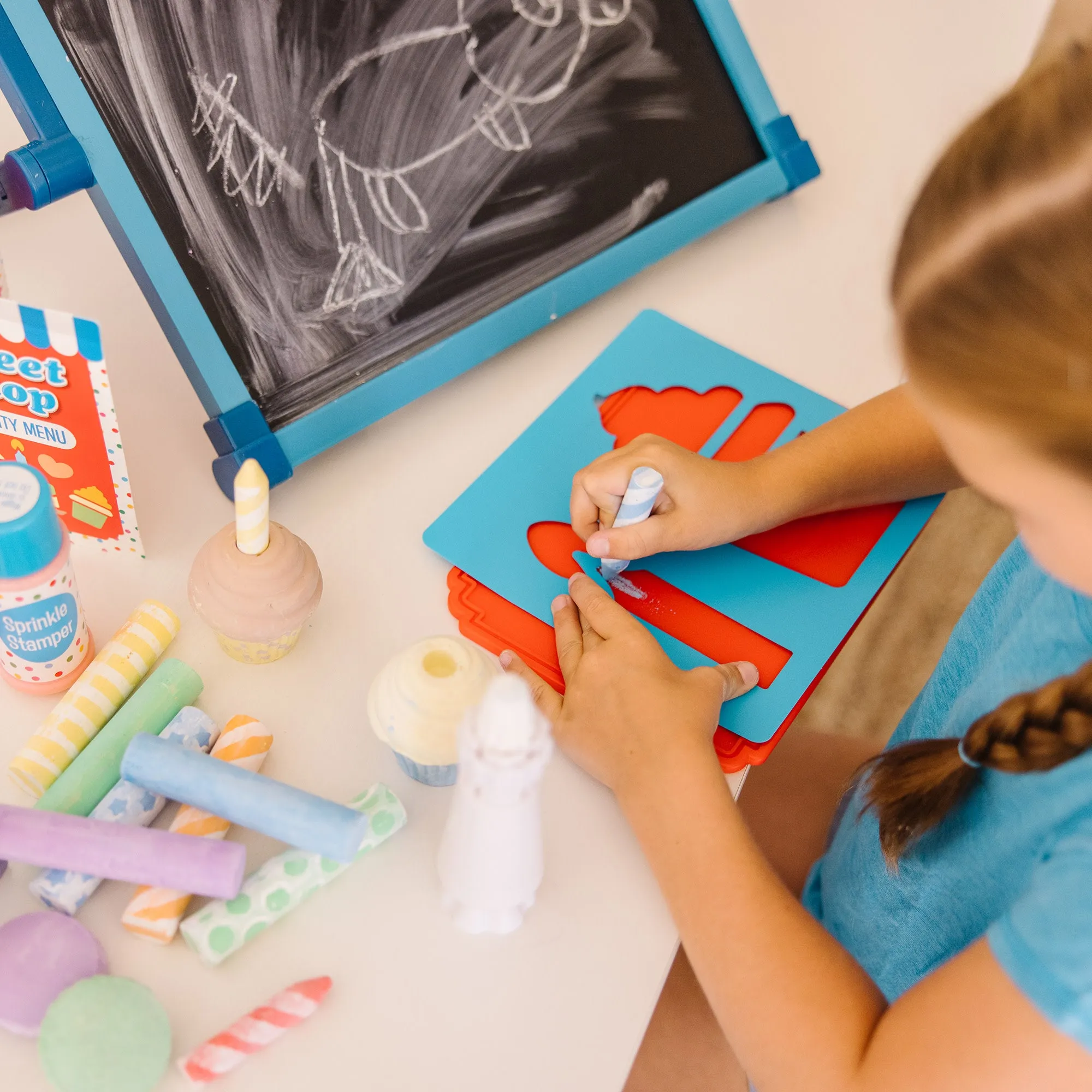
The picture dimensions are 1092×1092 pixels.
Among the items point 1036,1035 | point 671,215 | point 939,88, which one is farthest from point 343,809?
point 939,88

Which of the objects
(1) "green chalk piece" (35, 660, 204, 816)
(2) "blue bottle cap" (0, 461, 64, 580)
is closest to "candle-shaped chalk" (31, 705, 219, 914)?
(1) "green chalk piece" (35, 660, 204, 816)

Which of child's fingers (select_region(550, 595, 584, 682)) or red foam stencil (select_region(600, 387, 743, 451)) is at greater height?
red foam stencil (select_region(600, 387, 743, 451))

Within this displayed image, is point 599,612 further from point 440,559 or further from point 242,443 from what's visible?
point 242,443

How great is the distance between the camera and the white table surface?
19.2 inches

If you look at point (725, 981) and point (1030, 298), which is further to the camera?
point (725, 981)

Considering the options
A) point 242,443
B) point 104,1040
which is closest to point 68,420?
point 242,443

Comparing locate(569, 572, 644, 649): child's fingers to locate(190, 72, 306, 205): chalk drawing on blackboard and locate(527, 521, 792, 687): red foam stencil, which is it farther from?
locate(190, 72, 306, 205): chalk drawing on blackboard

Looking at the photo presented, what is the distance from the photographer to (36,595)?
0.51m

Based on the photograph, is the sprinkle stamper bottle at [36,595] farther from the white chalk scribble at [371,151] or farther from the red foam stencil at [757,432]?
the red foam stencil at [757,432]

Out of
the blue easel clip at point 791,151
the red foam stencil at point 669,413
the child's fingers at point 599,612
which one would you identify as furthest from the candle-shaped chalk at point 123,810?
the blue easel clip at point 791,151

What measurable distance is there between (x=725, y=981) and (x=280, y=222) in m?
0.51

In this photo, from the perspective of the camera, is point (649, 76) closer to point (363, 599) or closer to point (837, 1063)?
point (363, 599)

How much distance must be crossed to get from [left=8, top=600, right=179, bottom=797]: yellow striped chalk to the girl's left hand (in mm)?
196

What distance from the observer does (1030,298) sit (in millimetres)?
384
